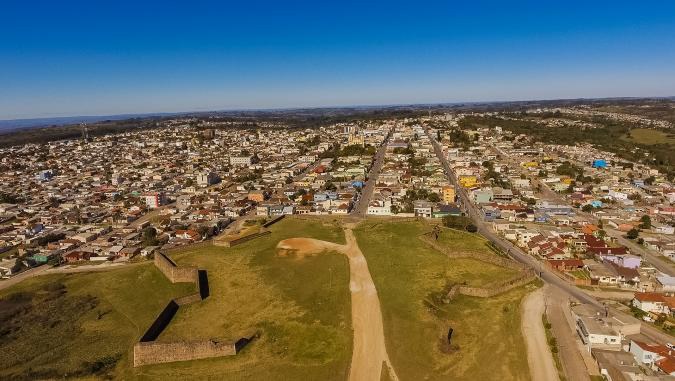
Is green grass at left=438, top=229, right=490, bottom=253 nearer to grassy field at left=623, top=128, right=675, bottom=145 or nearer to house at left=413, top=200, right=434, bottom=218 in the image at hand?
house at left=413, top=200, right=434, bottom=218

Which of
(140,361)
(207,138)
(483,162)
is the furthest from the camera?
(207,138)

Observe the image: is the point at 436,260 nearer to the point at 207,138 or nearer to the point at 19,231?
the point at 19,231

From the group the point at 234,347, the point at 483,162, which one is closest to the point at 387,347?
the point at 234,347

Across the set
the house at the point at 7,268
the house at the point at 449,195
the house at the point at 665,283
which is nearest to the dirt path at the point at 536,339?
the house at the point at 665,283

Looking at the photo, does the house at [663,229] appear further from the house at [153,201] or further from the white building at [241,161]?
the white building at [241,161]

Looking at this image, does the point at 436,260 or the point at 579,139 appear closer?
the point at 436,260

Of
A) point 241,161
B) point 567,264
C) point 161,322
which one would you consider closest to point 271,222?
point 161,322

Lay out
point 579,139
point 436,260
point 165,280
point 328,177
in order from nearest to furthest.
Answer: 1. point 165,280
2. point 436,260
3. point 328,177
4. point 579,139
